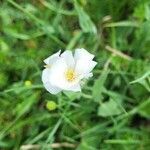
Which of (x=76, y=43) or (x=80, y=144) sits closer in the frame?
(x=80, y=144)

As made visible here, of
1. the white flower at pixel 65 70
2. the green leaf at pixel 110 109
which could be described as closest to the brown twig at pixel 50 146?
the green leaf at pixel 110 109

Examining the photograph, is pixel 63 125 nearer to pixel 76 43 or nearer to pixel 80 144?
pixel 80 144

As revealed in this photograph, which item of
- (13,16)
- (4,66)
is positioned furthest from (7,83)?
(13,16)

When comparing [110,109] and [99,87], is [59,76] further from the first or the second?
[110,109]

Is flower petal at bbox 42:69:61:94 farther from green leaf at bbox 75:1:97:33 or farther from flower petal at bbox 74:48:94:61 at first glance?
green leaf at bbox 75:1:97:33

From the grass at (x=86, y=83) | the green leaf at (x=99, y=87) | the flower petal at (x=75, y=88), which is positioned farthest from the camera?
the grass at (x=86, y=83)

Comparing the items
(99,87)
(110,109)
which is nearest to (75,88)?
(99,87)

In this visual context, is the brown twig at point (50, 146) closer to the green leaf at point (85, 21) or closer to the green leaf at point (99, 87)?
the green leaf at point (99, 87)
